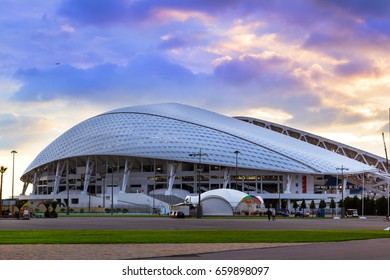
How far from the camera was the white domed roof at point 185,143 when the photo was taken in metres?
137

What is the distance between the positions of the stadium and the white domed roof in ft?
0.76

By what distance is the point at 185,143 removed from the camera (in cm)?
13888

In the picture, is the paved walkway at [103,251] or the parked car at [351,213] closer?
the paved walkway at [103,251]

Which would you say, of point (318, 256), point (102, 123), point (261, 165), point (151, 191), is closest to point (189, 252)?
point (318, 256)

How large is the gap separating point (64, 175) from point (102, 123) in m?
19.3

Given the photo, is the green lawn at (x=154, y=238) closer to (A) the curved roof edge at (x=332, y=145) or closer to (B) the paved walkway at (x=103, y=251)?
(B) the paved walkway at (x=103, y=251)

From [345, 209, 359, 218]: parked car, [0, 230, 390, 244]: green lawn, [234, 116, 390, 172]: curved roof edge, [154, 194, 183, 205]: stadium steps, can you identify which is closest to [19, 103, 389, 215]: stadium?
[154, 194, 183, 205]: stadium steps

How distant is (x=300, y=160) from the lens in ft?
458

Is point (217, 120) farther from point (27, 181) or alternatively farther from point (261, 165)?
point (27, 181)

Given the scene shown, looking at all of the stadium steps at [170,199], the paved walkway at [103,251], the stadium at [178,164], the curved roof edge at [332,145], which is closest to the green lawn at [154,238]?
the paved walkway at [103,251]

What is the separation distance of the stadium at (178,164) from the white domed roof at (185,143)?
23 centimetres

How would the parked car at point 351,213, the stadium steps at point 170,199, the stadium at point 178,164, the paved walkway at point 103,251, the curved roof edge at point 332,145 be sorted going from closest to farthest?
the paved walkway at point 103,251, the parked car at point 351,213, the stadium steps at point 170,199, the stadium at point 178,164, the curved roof edge at point 332,145

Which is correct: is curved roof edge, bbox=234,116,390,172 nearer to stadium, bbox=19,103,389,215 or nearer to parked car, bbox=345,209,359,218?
stadium, bbox=19,103,389,215

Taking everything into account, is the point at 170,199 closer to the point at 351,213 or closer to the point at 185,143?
the point at 185,143
